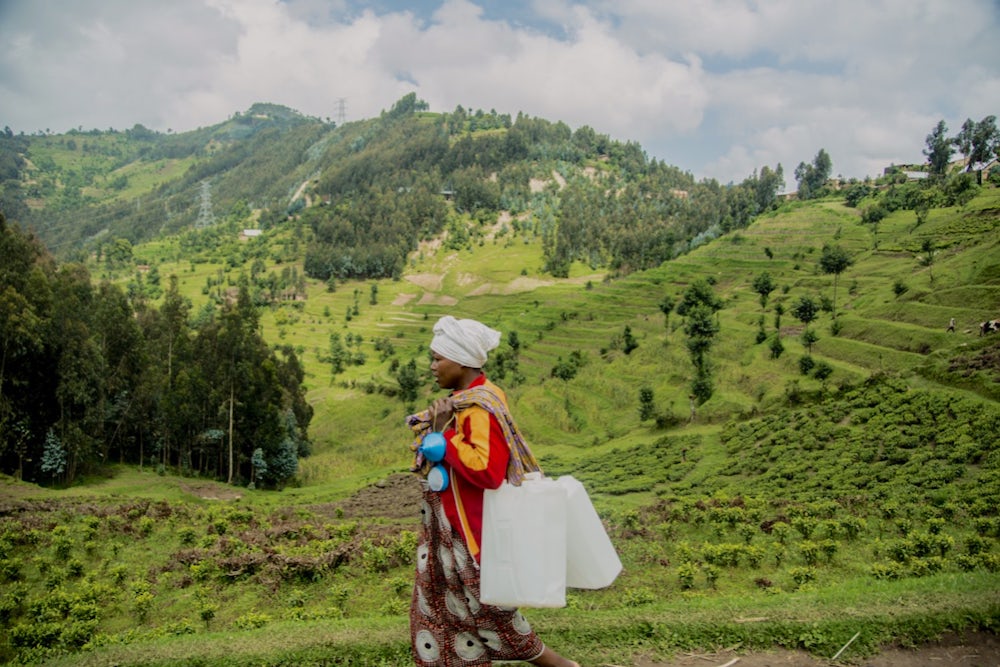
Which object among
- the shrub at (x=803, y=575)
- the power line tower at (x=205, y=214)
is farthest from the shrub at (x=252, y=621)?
the power line tower at (x=205, y=214)

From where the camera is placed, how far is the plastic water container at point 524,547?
3.18 m

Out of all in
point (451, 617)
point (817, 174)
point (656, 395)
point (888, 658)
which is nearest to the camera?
point (451, 617)

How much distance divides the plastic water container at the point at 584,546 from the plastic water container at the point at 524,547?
0.17m

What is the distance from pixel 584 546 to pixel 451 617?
3.09 ft

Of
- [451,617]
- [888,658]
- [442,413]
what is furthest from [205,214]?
[888,658]

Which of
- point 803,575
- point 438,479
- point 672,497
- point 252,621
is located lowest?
point 672,497

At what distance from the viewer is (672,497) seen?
58.9ft

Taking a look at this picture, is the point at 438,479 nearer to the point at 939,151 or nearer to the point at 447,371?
the point at 447,371

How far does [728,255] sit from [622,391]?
35804 mm

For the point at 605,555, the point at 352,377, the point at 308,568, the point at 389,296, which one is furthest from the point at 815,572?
the point at 389,296

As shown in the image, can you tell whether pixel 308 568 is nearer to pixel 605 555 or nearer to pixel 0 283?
pixel 605 555

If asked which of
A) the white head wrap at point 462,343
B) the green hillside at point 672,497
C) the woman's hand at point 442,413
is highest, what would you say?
the white head wrap at point 462,343

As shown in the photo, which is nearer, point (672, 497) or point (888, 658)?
point (888, 658)

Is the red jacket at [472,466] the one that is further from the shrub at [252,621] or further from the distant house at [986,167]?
the distant house at [986,167]
